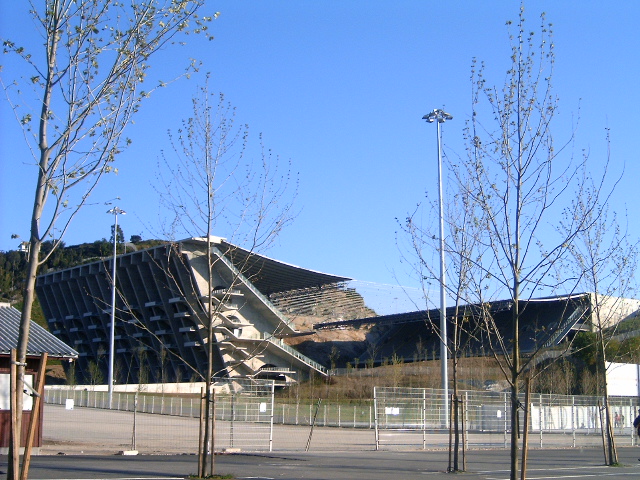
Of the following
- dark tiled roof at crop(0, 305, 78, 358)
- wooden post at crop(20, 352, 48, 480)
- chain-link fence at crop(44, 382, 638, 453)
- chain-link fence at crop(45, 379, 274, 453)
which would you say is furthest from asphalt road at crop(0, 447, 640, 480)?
wooden post at crop(20, 352, 48, 480)

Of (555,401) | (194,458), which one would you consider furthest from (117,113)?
(555,401)

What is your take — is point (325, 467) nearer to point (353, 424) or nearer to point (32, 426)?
point (32, 426)

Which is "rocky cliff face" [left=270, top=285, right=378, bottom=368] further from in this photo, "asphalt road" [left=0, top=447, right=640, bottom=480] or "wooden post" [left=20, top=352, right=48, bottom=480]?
"wooden post" [left=20, top=352, right=48, bottom=480]

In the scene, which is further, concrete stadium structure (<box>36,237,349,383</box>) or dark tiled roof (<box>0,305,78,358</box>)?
concrete stadium structure (<box>36,237,349,383</box>)

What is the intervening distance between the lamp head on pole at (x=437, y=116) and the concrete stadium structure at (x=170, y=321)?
1476 inches

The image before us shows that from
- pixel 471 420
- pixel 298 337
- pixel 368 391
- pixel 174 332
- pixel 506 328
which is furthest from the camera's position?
pixel 298 337

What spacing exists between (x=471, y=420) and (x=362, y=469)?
13.8m

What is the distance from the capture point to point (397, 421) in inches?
1085

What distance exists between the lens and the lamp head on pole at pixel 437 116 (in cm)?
3562

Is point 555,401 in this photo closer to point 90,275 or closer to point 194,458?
point 194,458

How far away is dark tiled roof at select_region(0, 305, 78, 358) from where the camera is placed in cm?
1856

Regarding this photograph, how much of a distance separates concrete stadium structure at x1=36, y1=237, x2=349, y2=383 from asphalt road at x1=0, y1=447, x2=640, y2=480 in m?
50.0

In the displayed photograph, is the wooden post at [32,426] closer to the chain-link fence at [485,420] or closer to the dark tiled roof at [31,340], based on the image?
the dark tiled roof at [31,340]

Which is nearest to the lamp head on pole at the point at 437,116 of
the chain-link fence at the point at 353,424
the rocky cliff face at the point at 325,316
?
the chain-link fence at the point at 353,424
